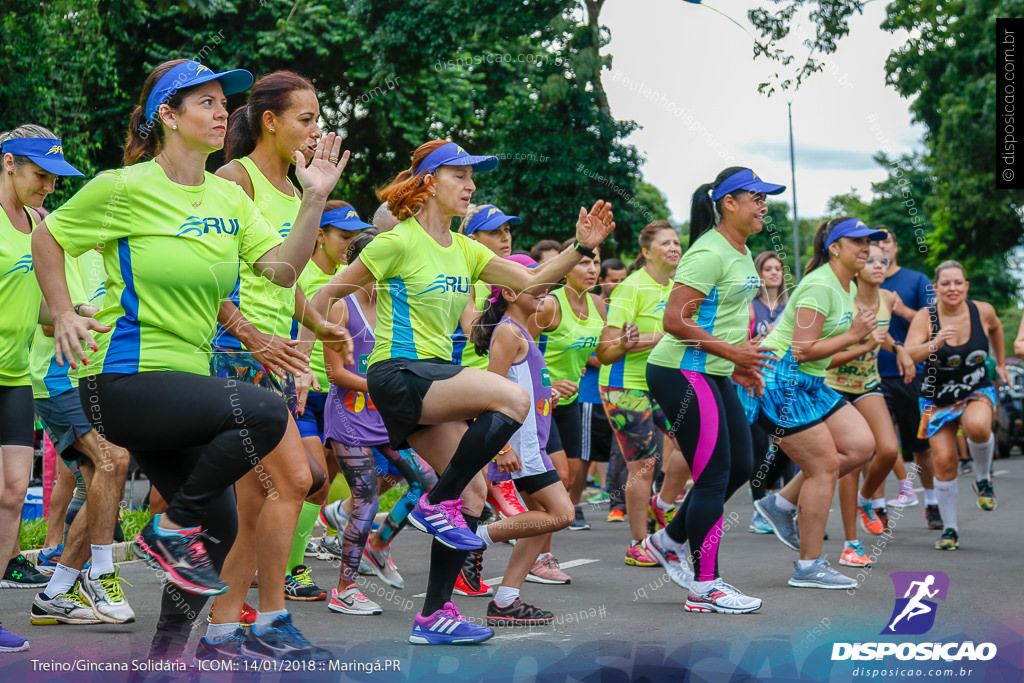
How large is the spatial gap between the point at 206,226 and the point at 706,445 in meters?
2.81

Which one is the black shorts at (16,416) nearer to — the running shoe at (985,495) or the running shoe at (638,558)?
the running shoe at (638,558)

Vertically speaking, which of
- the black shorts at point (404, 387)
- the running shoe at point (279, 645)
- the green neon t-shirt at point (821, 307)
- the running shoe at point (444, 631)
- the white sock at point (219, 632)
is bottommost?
the running shoe at point (444, 631)

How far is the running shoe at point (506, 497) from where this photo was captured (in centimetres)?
623

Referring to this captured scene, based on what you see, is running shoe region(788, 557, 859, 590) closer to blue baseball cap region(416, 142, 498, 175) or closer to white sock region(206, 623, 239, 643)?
blue baseball cap region(416, 142, 498, 175)

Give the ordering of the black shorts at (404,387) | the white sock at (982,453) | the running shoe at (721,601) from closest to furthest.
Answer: the black shorts at (404,387)
the running shoe at (721,601)
the white sock at (982,453)

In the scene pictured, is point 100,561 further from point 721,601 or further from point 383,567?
point 721,601

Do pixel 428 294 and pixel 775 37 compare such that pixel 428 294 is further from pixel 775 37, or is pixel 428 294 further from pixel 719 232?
pixel 775 37

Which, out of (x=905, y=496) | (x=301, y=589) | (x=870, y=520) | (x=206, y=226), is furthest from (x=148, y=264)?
(x=905, y=496)

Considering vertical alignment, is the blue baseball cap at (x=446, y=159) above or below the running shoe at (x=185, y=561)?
above

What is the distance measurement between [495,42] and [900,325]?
11774mm

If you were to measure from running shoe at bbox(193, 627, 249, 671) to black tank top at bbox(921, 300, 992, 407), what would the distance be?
6240 mm

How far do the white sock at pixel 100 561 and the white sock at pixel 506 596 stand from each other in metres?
1.80

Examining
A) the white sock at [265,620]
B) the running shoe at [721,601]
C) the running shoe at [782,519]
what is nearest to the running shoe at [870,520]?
the running shoe at [782,519]

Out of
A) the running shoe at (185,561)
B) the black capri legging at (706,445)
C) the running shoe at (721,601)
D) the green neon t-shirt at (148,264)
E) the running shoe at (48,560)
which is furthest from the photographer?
the running shoe at (48,560)
